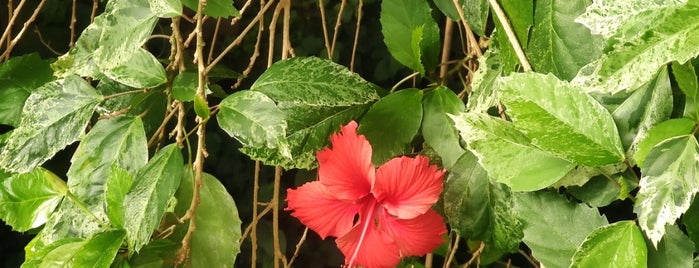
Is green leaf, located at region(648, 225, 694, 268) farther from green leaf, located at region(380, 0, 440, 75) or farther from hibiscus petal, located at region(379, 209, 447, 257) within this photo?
green leaf, located at region(380, 0, 440, 75)

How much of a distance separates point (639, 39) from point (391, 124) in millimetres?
270

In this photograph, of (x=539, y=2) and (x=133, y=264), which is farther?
(x=133, y=264)

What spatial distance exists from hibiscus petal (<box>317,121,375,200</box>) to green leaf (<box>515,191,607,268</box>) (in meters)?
0.13

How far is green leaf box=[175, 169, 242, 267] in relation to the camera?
702 millimetres

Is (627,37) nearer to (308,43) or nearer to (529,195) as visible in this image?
(529,195)

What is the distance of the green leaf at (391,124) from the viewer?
67 cm

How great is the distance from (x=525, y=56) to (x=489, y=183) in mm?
133

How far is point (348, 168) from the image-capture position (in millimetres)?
580

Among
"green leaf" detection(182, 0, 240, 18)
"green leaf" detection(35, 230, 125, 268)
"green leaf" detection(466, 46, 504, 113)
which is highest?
"green leaf" detection(182, 0, 240, 18)

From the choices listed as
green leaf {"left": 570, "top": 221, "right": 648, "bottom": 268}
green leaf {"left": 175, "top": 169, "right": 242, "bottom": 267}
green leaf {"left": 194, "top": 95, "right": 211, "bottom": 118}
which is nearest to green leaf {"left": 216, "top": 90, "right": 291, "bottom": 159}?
green leaf {"left": 194, "top": 95, "right": 211, "bottom": 118}

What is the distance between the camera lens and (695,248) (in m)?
0.52

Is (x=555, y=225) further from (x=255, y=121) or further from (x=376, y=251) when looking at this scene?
(x=255, y=121)

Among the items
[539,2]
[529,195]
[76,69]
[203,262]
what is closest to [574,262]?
[529,195]

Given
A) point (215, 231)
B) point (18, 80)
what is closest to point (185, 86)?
point (215, 231)
